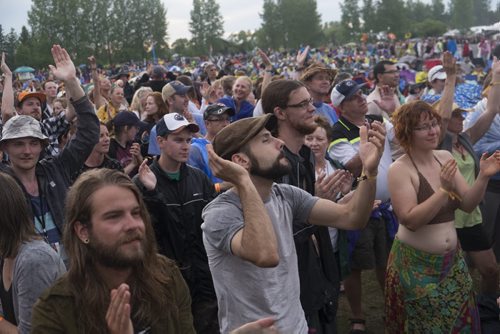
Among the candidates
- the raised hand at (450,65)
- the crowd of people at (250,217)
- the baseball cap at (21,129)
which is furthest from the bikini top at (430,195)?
the baseball cap at (21,129)

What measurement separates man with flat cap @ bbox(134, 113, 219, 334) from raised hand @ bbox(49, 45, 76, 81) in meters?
0.85

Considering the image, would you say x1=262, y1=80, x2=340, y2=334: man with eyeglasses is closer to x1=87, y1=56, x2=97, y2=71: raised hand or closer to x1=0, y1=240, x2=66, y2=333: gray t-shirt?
x1=0, y1=240, x2=66, y2=333: gray t-shirt

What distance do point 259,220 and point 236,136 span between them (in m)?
0.54

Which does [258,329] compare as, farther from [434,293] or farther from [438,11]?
[438,11]

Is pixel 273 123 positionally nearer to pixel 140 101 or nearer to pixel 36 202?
pixel 36 202

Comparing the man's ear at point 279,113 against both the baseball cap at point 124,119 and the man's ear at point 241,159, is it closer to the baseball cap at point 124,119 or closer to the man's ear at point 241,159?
the man's ear at point 241,159

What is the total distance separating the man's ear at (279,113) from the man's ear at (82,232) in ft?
6.40

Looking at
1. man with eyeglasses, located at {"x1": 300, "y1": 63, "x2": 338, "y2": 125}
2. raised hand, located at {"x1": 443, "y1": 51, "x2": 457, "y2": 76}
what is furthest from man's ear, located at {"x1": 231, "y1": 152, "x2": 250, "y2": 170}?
man with eyeglasses, located at {"x1": 300, "y1": 63, "x2": 338, "y2": 125}

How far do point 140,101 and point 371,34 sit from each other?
78.5 meters

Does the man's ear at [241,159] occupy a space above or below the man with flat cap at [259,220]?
above

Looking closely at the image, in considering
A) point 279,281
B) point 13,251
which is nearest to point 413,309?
point 279,281

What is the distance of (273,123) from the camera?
3.85 m

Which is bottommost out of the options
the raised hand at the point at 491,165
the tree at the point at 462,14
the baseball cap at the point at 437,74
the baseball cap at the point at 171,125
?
the tree at the point at 462,14

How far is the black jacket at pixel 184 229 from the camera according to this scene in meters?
3.97
